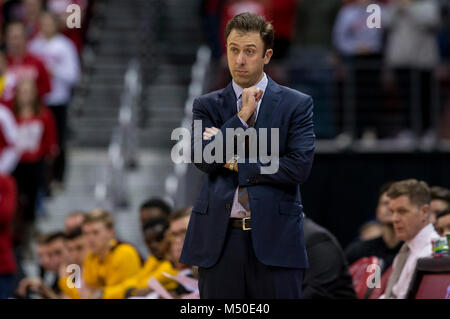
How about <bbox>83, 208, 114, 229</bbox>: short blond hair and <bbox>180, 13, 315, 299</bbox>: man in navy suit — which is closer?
<bbox>180, 13, 315, 299</bbox>: man in navy suit

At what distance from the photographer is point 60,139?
1326 centimetres

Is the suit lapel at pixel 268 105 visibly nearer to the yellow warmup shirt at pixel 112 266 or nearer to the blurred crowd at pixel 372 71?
the yellow warmup shirt at pixel 112 266

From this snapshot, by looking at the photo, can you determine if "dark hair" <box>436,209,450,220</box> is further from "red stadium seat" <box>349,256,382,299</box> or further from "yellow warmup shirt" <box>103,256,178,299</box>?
"yellow warmup shirt" <box>103,256,178,299</box>

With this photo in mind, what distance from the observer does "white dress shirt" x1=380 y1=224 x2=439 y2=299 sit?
6781mm

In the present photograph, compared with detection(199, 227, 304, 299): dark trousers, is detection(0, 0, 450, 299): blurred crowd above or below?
above

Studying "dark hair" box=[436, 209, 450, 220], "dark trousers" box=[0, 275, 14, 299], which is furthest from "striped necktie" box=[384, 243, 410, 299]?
"dark trousers" box=[0, 275, 14, 299]

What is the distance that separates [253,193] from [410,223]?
7.13ft

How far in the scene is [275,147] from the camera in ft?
16.9

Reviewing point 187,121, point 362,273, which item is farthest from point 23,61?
point 362,273

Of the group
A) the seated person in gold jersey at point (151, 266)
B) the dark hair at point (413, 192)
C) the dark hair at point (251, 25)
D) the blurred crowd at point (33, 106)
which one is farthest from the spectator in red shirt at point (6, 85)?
the dark hair at point (251, 25)

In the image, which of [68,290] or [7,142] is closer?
[68,290]

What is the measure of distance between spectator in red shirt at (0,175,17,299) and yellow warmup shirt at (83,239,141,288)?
2.92 feet

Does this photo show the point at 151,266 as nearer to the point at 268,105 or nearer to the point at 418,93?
the point at 268,105
